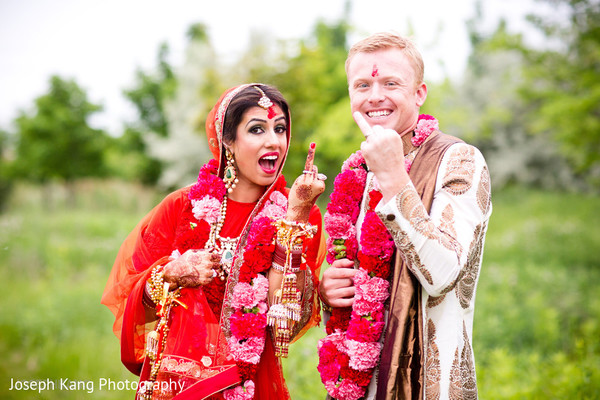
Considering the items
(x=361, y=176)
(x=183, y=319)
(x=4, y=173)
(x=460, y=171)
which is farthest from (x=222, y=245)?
(x=4, y=173)

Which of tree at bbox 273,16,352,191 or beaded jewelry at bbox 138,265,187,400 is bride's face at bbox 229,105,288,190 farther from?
tree at bbox 273,16,352,191

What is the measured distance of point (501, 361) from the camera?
16.9 feet

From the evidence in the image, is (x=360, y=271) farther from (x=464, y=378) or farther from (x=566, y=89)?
(x=566, y=89)

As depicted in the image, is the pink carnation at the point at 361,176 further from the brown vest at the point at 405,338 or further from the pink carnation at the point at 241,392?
the pink carnation at the point at 241,392

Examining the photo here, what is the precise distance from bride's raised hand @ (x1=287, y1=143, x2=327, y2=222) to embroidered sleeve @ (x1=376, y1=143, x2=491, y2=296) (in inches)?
19.7

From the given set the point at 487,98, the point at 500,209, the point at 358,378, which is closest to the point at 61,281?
the point at 358,378

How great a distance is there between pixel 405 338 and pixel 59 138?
897 inches

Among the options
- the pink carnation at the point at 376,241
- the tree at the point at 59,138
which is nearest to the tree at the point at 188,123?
the tree at the point at 59,138

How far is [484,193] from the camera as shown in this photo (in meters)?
2.18

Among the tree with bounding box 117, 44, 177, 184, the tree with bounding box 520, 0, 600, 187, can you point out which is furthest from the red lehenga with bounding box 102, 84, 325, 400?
the tree with bounding box 117, 44, 177, 184

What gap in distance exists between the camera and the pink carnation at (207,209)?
2850 mm

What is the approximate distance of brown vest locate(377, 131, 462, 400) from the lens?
7.10 feet

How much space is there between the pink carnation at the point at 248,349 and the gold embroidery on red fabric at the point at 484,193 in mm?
1305

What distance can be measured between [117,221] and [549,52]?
11.1 meters
